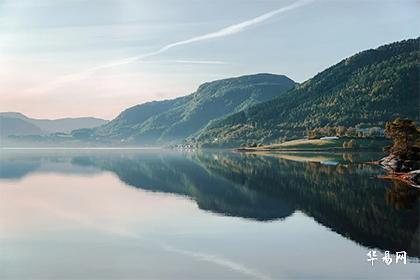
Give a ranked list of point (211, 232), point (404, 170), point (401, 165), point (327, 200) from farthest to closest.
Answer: point (401, 165)
point (404, 170)
point (327, 200)
point (211, 232)

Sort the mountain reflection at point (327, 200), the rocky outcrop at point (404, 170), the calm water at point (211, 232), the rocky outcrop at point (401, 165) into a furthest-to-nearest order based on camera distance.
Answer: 1. the rocky outcrop at point (401, 165)
2. the rocky outcrop at point (404, 170)
3. the mountain reflection at point (327, 200)
4. the calm water at point (211, 232)

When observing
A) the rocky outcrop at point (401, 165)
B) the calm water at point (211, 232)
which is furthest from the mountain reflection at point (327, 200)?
the rocky outcrop at point (401, 165)

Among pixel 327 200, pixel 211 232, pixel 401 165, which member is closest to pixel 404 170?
pixel 401 165

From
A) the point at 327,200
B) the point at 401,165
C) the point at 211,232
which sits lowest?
the point at 211,232

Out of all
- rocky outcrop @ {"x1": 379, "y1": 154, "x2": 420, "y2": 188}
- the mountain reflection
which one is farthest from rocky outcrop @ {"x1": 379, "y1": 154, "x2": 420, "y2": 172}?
the mountain reflection

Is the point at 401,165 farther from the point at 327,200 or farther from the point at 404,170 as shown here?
the point at 327,200

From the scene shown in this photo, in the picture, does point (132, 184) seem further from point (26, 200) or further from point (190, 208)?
point (190, 208)

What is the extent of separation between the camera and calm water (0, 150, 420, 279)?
38719 millimetres

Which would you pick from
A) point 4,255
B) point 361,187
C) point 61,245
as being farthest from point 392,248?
point 361,187

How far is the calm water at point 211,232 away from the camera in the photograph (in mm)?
38719

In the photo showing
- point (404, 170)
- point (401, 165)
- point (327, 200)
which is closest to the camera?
point (327, 200)

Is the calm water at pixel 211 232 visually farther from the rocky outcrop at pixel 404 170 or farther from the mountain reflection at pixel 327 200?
the rocky outcrop at pixel 404 170

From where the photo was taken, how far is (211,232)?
53.4m

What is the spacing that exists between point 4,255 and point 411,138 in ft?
360
